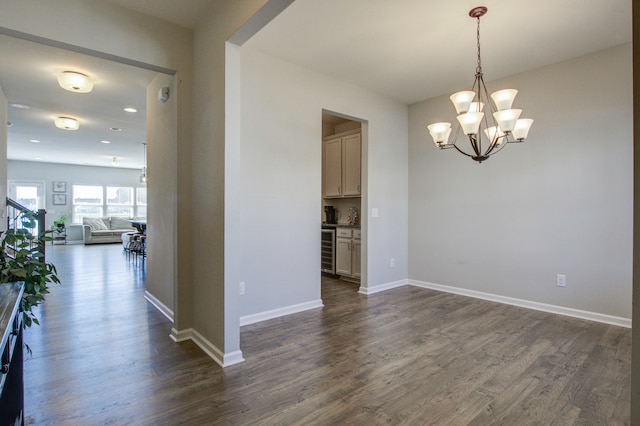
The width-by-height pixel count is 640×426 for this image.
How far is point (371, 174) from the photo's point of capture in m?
4.55

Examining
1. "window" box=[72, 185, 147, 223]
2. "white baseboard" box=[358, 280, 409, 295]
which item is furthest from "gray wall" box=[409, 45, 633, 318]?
"window" box=[72, 185, 147, 223]

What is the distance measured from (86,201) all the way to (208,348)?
37.1 ft

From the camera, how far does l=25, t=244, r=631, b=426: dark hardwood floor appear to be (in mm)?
1848

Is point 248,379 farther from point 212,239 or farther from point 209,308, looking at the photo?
point 212,239

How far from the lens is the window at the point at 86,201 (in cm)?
1102

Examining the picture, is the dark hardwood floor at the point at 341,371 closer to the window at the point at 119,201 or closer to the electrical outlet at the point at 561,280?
the electrical outlet at the point at 561,280

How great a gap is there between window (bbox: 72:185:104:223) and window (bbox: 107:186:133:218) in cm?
25

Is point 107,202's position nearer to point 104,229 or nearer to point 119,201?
point 119,201

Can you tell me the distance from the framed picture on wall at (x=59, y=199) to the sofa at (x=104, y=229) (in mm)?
919

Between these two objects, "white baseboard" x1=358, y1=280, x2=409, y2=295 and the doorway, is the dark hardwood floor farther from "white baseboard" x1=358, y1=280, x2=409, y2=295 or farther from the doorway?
the doorway

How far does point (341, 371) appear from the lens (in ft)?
7.64

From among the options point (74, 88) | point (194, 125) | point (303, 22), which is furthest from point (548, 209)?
point (74, 88)

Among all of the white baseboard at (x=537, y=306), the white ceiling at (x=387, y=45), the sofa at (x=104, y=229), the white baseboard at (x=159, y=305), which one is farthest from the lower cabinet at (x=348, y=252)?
the sofa at (x=104, y=229)

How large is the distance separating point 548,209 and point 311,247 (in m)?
2.74
